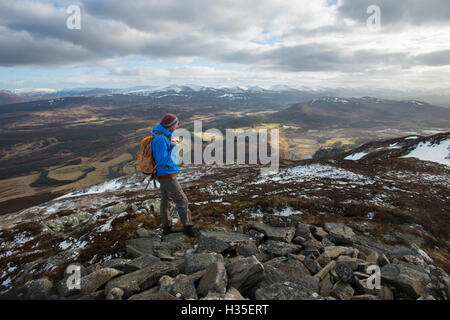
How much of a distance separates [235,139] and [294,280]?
18411 cm

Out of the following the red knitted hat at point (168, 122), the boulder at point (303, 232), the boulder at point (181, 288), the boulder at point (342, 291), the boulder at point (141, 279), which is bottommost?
the boulder at point (303, 232)

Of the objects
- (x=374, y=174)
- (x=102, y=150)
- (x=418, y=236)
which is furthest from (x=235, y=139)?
(x=418, y=236)

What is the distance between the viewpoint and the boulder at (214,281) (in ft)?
13.9

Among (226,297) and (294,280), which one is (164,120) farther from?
(294,280)

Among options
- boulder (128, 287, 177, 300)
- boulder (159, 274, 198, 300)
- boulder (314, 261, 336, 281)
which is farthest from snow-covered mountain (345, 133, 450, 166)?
boulder (128, 287, 177, 300)

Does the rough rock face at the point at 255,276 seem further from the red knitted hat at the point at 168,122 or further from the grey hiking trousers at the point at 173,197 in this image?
the red knitted hat at the point at 168,122

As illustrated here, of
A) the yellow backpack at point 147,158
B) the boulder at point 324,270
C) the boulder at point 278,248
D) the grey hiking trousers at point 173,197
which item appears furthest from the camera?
the grey hiking trousers at point 173,197

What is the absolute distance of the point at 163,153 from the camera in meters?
6.84

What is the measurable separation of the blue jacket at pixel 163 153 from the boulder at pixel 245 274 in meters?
3.70

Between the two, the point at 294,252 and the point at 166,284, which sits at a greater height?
the point at 166,284
